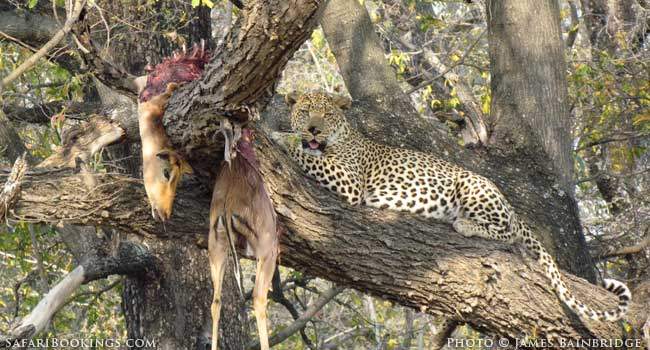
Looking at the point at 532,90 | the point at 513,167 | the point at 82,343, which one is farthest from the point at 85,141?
the point at 82,343

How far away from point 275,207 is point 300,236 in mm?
282

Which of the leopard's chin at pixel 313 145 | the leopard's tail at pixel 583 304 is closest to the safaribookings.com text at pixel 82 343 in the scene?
the leopard's chin at pixel 313 145

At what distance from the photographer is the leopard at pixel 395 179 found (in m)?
6.47

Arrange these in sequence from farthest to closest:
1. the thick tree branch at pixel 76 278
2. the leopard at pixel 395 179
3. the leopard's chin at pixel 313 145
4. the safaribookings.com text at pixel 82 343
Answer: the leopard's chin at pixel 313 145
the leopard at pixel 395 179
the safaribookings.com text at pixel 82 343
the thick tree branch at pixel 76 278

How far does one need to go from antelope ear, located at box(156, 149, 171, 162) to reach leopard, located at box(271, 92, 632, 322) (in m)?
1.86

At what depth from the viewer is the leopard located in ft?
21.2

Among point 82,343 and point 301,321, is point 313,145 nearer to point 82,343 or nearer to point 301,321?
point 301,321

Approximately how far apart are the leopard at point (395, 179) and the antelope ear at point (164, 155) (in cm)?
186

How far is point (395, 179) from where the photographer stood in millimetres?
6738

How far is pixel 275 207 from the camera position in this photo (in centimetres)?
503

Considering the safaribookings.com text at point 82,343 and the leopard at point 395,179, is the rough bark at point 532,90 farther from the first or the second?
the safaribookings.com text at point 82,343

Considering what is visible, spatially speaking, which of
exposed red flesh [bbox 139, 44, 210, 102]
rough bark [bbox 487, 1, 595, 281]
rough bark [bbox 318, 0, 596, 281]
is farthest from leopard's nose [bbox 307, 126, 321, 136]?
exposed red flesh [bbox 139, 44, 210, 102]

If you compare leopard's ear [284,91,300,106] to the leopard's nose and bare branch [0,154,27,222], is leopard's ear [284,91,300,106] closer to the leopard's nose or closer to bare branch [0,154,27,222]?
the leopard's nose

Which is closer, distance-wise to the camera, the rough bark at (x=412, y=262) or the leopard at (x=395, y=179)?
the rough bark at (x=412, y=262)
